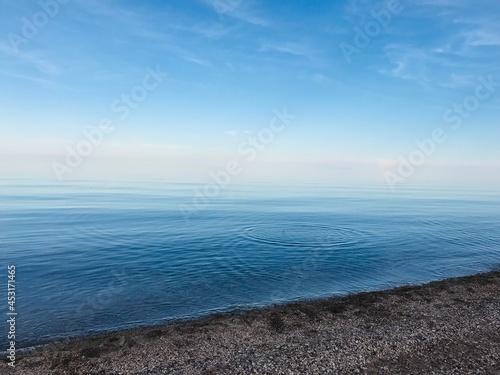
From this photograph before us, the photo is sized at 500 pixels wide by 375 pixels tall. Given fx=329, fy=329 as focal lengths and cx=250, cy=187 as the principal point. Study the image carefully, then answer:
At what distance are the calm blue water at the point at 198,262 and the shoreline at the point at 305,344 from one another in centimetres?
211

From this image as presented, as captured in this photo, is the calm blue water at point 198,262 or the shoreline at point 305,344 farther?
the calm blue water at point 198,262

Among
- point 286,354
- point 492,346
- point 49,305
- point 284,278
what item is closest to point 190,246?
point 284,278

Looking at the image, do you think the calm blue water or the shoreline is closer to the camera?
the shoreline

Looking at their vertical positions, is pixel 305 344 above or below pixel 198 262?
below

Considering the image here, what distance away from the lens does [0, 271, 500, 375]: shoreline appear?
1186 cm

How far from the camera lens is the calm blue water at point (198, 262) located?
18.4 metres

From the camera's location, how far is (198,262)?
2708 cm

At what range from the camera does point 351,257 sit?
1158 inches

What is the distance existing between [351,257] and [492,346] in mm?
16399

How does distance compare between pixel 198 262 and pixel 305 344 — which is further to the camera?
pixel 198 262

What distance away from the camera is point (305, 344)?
44.3 feet

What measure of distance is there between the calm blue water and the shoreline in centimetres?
211

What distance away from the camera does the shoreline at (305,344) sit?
1186 cm

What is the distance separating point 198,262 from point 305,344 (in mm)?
15069
